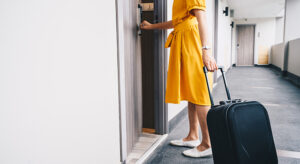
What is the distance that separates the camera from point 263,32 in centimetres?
1130

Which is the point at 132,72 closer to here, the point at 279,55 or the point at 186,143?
the point at 186,143

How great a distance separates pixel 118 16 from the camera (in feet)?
3.87

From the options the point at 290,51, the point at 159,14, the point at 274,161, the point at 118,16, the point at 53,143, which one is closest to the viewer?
the point at 53,143

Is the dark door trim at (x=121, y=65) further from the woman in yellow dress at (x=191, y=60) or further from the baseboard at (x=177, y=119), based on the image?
the baseboard at (x=177, y=119)

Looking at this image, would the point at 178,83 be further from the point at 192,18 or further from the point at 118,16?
the point at 118,16

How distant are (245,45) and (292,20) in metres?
5.96

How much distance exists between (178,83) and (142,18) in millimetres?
760

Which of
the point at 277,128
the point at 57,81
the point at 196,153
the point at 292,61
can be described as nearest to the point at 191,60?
the point at 196,153

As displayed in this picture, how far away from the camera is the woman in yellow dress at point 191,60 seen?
140cm

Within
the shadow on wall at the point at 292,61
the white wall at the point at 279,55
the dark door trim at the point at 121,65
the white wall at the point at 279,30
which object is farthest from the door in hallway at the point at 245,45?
the dark door trim at the point at 121,65

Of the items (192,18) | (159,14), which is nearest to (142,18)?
(159,14)

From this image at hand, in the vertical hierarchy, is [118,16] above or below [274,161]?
above

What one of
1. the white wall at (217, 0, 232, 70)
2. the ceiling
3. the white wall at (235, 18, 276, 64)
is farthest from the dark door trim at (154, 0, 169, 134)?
the white wall at (235, 18, 276, 64)

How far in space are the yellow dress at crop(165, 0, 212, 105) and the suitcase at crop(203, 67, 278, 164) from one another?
45cm
